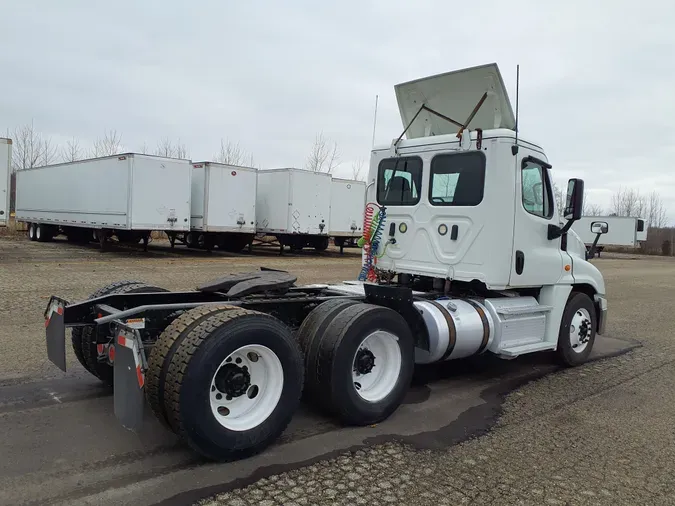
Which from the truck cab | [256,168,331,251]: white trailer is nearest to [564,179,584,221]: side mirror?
the truck cab

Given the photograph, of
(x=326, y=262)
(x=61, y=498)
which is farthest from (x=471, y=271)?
(x=326, y=262)

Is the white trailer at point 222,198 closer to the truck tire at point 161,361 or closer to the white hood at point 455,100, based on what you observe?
the white hood at point 455,100

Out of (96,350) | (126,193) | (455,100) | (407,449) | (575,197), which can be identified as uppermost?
(455,100)

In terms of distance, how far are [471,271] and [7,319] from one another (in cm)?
661

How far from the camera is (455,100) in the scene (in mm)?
6500

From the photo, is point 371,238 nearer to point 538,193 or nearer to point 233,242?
point 538,193

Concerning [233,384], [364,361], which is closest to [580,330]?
[364,361]

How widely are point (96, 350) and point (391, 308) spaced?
269 cm

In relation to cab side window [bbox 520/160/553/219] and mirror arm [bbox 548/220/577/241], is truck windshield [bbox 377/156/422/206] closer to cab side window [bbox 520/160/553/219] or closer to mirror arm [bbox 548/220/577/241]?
cab side window [bbox 520/160/553/219]

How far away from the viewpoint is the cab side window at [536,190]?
6.12 m

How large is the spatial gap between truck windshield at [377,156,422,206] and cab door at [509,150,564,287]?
1.18m

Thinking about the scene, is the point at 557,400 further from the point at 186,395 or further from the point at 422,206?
the point at 186,395

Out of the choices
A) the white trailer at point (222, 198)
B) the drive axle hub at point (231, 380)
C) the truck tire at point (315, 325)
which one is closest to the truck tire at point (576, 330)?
the truck tire at point (315, 325)

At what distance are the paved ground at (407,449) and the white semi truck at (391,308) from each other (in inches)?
10.9
